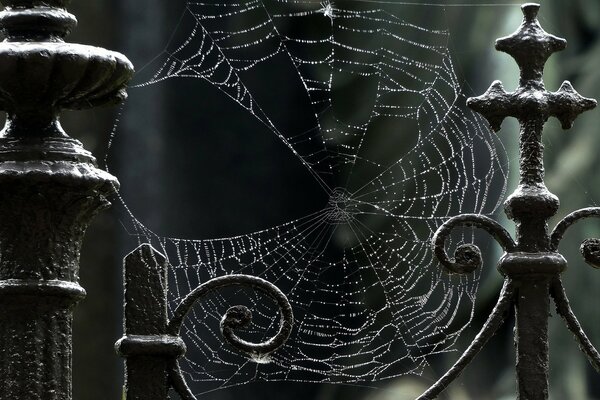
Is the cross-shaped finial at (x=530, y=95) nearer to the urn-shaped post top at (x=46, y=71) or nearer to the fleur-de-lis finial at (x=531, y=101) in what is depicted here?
the fleur-de-lis finial at (x=531, y=101)

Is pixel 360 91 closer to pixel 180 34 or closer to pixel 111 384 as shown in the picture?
pixel 180 34

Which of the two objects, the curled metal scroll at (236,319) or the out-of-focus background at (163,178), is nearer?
the curled metal scroll at (236,319)

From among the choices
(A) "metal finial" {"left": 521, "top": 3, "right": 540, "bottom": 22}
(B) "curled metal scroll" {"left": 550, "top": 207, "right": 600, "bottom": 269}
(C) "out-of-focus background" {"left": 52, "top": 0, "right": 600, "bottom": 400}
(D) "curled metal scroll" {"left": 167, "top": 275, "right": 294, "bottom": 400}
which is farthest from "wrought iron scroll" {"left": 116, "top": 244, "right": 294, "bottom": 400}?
(C) "out-of-focus background" {"left": 52, "top": 0, "right": 600, "bottom": 400}

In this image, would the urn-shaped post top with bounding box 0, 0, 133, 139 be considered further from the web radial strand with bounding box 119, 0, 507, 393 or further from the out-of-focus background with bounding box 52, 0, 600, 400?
the out-of-focus background with bounding box 52, 0, 600, 400

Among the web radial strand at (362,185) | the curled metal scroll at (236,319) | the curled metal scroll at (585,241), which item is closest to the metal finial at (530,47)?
the curled metal scroll at (585,241)

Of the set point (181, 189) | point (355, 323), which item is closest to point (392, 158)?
point (355, 323)

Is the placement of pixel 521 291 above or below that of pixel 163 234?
below

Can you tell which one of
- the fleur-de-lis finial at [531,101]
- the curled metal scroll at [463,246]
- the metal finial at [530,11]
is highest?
the metal finial at [530,11]

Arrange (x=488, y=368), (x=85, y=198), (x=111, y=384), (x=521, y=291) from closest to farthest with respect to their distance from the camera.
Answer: (x=85, y=198) → (x=521, y=291) → (x=488, y=368) → (x=111, y=384)
